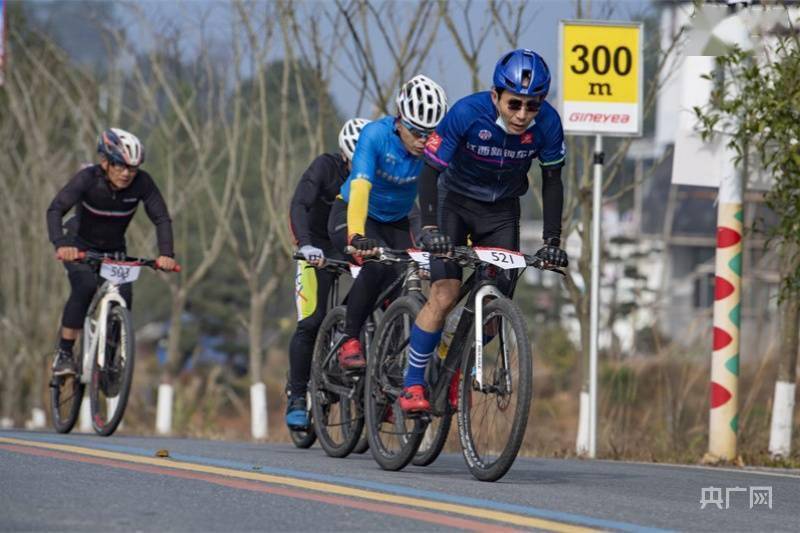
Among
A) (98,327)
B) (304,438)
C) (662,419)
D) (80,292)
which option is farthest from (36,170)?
(304,438)

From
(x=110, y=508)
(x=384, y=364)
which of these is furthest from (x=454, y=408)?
(x=110, y=508)

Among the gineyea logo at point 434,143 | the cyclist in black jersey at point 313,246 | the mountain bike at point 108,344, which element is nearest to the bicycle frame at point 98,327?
the mountain bike at point 108,344

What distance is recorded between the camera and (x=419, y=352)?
28.8ft

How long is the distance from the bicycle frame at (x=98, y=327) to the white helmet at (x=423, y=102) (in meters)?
3.88

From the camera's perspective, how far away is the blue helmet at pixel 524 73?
812 centimetres

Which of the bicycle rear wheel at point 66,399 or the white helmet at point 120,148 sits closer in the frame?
the white helmet at point 120,148

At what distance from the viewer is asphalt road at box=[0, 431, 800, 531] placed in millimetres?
6516

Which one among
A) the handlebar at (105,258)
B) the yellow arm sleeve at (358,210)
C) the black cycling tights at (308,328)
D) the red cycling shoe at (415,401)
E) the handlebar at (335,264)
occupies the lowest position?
the red cycling shoe at (415,401)

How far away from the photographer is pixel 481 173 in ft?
28.1

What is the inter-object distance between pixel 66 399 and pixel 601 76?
5.23m

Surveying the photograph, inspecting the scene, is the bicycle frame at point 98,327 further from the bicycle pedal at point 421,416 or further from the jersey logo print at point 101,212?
the bicycle pedal at point 421,416

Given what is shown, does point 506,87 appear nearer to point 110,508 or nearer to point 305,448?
point 110,508

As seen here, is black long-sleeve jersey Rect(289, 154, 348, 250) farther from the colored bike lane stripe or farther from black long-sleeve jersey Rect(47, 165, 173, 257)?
the colored bike lane stripe

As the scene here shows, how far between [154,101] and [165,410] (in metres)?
5.23
